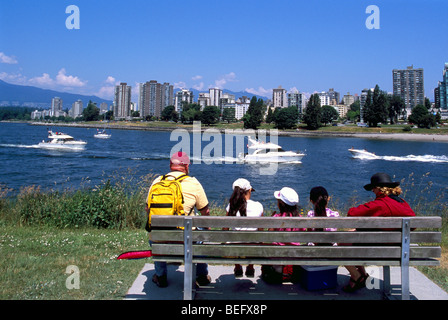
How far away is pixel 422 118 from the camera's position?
121125mm

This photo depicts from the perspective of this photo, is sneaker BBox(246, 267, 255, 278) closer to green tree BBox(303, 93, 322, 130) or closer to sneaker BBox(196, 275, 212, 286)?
sneaker BBox(196, 275, 212, 286)

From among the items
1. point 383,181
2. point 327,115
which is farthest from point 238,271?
point 327,115

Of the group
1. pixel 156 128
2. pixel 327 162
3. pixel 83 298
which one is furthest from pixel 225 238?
pixel 156 128

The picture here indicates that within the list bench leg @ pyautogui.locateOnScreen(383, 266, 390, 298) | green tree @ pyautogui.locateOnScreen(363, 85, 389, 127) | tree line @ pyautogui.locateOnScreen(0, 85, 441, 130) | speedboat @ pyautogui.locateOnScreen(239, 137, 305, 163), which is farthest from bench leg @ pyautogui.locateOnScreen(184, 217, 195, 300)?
tree line @ pyautogui.locateOnScreen(0, 85, 441, 130)

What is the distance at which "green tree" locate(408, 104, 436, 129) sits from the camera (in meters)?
119

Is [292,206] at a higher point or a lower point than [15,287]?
higher

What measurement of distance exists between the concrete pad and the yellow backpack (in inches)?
33.8

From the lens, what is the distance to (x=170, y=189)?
13.8ft

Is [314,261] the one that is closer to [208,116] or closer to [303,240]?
[303,240]

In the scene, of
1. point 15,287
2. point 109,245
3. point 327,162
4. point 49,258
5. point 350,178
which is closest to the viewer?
point 15,287

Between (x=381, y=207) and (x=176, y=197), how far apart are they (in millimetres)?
2173
